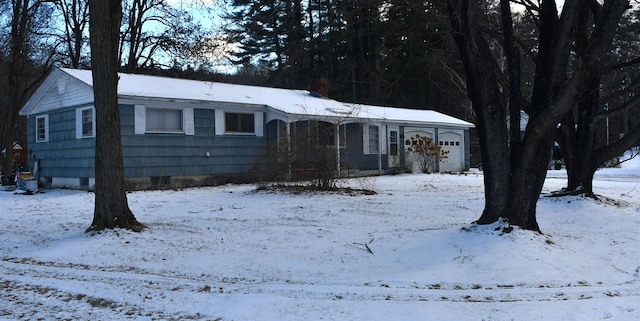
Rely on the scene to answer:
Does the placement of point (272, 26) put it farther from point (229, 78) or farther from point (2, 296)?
point (229, 78)

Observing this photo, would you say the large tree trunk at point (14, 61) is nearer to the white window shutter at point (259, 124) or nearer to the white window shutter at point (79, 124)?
the white window shutter at point (79, 124)

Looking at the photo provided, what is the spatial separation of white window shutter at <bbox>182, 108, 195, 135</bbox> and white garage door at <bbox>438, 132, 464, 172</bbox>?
1414 cm

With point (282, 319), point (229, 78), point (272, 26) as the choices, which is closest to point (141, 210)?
point (272, 26)

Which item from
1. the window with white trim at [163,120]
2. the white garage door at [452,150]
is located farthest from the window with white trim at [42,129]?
the white garage door at [452,150]

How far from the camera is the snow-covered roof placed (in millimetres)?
16062

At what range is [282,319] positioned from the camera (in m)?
4.33

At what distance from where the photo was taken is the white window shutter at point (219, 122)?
1731 centimetres

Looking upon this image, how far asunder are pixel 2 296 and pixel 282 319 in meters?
3.07

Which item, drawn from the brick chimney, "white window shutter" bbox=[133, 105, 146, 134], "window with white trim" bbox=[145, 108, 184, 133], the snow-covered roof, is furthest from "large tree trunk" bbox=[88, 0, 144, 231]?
the brick chimney

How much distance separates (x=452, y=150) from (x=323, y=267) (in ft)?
73.5

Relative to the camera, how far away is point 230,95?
18625 millimetres

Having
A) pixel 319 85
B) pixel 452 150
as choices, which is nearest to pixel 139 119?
pixel 319 85

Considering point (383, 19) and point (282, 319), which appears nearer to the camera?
point (282, 319)

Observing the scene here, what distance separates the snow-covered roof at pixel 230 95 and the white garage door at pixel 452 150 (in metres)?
2.80
